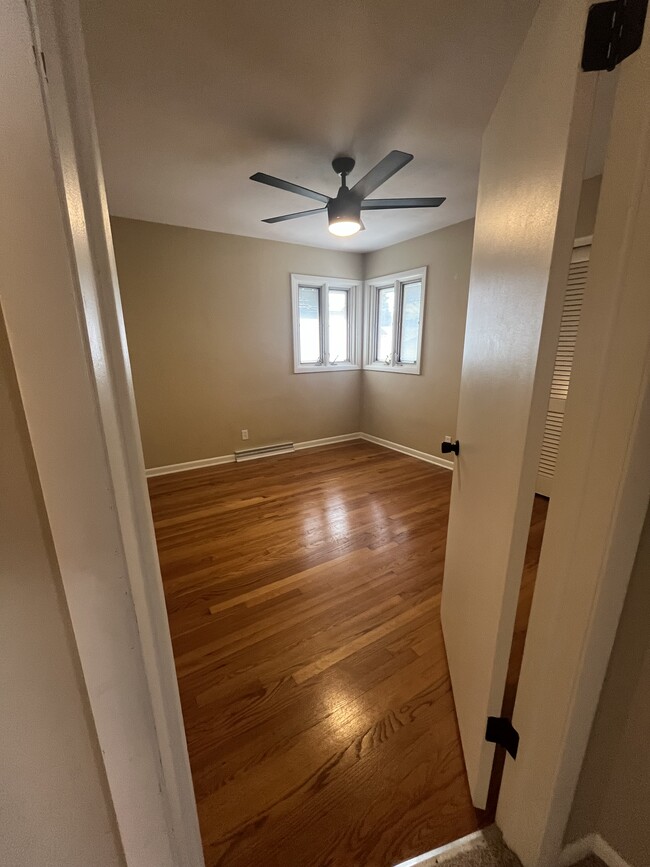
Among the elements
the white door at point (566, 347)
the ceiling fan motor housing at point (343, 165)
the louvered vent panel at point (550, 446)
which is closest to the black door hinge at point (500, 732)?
the white door at point (566, 347)

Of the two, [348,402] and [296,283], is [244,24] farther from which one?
[348,402]

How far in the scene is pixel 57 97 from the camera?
0.37 meters

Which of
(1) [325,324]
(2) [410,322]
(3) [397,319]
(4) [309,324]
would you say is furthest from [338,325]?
(2) [410,322]

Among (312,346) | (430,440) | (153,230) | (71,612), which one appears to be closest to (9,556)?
(71,612)

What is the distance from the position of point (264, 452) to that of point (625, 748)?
140 inches

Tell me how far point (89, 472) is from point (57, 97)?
16.5 inches

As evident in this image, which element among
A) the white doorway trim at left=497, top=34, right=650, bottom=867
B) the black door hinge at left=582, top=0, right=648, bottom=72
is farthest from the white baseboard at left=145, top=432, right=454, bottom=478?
the black door hinge at left=582, top=0, right=648, bottom=72

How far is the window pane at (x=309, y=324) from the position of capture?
13.3ft

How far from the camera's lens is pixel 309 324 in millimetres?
4133

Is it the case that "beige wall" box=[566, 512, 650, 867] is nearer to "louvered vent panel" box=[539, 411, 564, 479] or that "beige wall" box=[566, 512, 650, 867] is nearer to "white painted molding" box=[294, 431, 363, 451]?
"louvered vent panel" box=[539, 411, 564, 479]

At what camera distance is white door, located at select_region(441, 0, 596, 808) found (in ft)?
2.00

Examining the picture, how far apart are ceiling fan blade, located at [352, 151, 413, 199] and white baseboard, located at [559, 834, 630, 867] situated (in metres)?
2.38

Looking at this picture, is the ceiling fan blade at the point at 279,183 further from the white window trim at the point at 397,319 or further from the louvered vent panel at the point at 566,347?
the white window trim at the point at 397,319

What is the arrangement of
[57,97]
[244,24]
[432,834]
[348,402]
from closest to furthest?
[57,97]
[432,834]
[244,24]
[348,402]
